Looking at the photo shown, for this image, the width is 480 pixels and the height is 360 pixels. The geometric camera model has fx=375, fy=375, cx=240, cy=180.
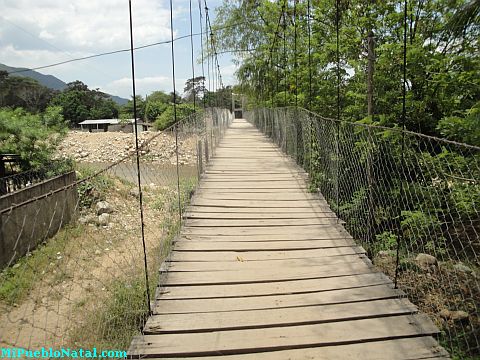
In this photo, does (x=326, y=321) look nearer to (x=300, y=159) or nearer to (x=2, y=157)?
(x=300, y=159)

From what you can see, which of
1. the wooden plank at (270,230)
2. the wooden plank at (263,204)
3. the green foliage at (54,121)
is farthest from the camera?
the green foliage at (54,121)

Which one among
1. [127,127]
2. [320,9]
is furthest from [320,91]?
[127,127]

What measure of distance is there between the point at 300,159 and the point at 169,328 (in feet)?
11.7

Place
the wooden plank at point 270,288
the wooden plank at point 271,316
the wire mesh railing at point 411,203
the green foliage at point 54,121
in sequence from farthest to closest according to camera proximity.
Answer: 1. the green foliage at point 54,121
2. the wire mesh railing at point 411,203
3. the wooden plank at point 270,288
4. the wooden plank at point 271,316

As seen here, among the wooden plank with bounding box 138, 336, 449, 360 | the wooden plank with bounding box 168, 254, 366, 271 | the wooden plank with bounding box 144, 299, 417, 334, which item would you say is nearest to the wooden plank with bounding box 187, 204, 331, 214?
the wooden plank with bounding box 168, 254, 366, 271

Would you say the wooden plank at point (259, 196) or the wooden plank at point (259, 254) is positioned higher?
the wooden plank at point (259, 196)

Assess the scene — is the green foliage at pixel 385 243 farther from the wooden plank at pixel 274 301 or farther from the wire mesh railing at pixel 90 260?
the wire mesh railing at pixel 90 260

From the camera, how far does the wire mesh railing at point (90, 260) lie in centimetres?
246

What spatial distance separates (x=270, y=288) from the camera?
6.55ft

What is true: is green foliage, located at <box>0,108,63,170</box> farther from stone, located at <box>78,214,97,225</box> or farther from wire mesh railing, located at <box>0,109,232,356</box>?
stone, located at <box>78,214,97,225</box>

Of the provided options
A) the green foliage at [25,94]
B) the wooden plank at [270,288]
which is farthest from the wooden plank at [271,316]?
the green foliage at [25,94]

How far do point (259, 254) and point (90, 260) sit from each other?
3.79 m

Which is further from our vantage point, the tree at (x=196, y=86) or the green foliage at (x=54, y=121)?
the green foliage at (x=54, y=121)

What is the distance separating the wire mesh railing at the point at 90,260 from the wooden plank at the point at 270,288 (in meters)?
0.23
